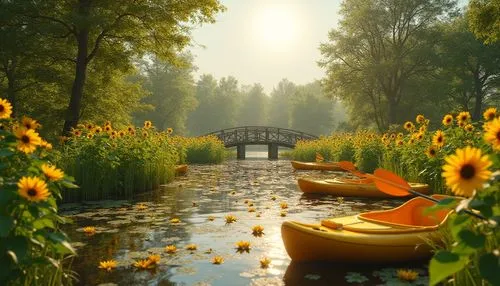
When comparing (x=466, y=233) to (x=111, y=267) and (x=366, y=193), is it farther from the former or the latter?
(x=366, y=193)

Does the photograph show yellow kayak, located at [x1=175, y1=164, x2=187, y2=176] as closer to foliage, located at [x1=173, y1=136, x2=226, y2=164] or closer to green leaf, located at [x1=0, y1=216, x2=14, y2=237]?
foliage, located at [x1=173, y1=136, x2=226, y2=164]

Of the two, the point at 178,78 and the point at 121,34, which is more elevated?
the point at 178,78

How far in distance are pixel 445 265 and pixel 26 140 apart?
2.57 metres

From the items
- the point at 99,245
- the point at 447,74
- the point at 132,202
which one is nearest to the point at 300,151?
the point at 447,74

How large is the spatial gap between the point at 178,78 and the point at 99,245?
154ft

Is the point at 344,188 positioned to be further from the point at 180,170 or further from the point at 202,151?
the point at 202,151

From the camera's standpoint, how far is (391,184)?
2.14 m

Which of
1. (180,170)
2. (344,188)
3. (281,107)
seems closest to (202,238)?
(344,188)

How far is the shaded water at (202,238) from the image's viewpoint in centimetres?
387

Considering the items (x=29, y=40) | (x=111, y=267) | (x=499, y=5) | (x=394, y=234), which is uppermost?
(x=499, y=5)

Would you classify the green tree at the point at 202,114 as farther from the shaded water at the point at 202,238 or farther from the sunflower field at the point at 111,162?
the shaded water at the point at 202,238

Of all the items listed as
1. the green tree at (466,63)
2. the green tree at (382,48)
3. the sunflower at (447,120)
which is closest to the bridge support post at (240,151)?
the green tree at (382,48)

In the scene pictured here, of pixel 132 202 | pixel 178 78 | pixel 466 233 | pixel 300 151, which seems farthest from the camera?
pixel 178 78

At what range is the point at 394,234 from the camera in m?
4.17
